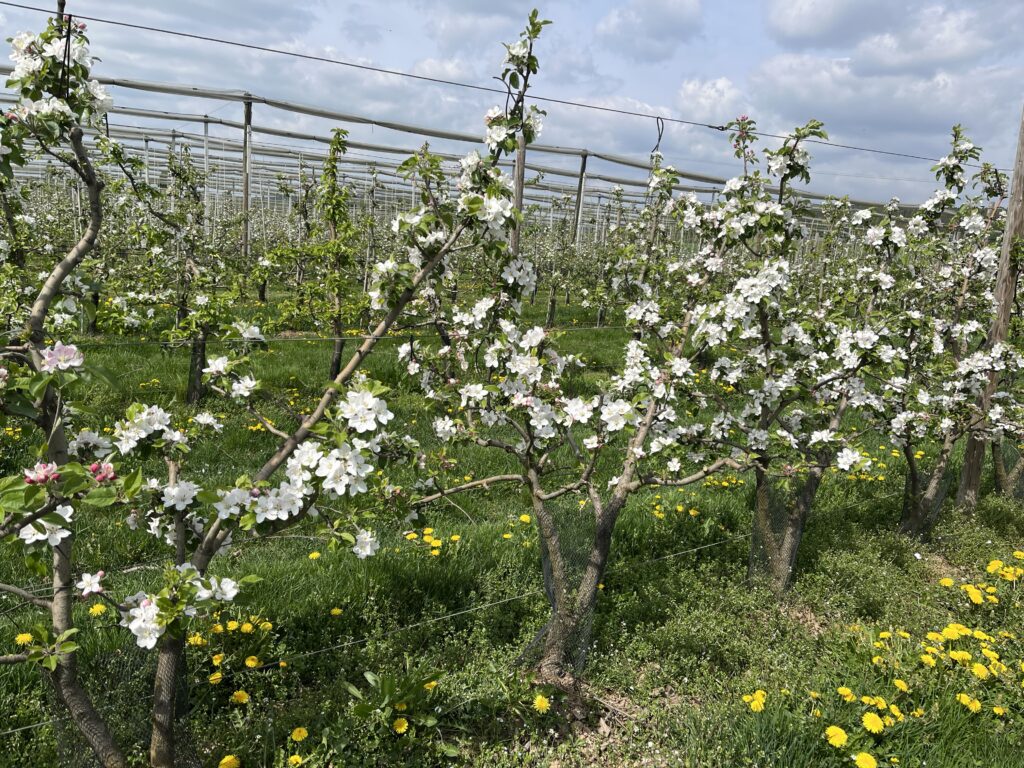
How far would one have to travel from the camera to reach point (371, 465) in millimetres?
1913

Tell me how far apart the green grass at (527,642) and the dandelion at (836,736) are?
66 millimetres

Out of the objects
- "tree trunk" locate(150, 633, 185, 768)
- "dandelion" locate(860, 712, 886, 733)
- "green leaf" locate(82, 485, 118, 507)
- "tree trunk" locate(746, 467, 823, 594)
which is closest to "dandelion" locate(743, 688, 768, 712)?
"dandelion" locate(860, 712, 886, 733)

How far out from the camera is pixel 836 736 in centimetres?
242

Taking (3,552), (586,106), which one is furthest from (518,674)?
(586,106)

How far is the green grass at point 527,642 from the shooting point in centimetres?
243

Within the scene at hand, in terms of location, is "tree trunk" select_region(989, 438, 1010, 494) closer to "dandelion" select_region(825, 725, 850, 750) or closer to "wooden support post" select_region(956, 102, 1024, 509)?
"wooden support post" select_region(956, 102, 1024, 509)

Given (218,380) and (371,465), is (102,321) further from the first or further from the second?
(371,465)

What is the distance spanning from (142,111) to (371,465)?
45.0 ft

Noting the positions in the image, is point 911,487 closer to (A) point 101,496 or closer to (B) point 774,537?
(B) point 774,537

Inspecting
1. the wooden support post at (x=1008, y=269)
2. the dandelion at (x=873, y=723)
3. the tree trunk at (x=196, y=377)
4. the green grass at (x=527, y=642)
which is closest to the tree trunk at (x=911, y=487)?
the green grass at (x=527, y=642)

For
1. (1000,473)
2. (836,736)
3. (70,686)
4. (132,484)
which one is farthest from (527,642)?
(1000,473)

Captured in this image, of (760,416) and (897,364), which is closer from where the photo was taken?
(897,364)

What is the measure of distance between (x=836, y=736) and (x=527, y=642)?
4.44 feet

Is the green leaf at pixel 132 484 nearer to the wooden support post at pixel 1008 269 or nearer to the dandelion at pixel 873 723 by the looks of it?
the dandelion at pixel 873 723
